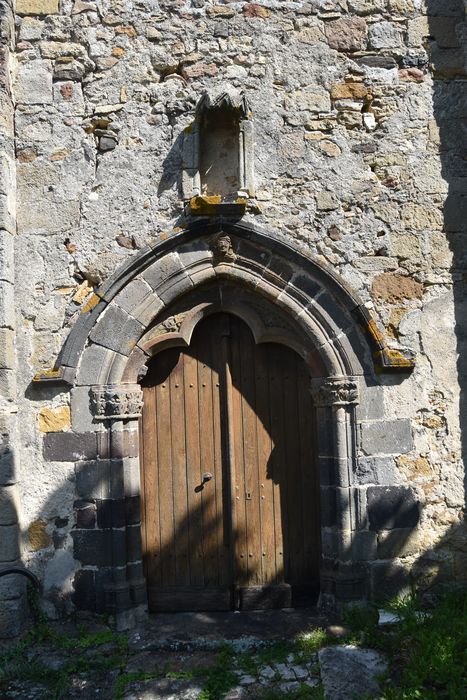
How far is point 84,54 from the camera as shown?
13.4 feet

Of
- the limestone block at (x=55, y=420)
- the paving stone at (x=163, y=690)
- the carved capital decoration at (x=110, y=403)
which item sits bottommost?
the paving stone at (x=163, y=690)

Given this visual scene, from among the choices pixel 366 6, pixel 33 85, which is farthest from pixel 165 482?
pixel 366 6

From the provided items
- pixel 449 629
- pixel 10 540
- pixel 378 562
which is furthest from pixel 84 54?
pixel 449 629

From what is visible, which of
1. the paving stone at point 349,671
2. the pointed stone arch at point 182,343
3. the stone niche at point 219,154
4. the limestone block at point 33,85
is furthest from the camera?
the limestone block at point 33,85

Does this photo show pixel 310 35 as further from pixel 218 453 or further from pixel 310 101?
pixel 218 453

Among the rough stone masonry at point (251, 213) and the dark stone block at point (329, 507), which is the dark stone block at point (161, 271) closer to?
the rough stone masonry at point (251, 213)

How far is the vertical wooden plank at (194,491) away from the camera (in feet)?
13.5

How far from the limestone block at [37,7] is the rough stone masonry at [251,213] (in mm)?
16

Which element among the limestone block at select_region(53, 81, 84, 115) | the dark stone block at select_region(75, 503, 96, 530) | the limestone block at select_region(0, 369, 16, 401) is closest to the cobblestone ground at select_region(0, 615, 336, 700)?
the dark stone block at select_region(75, 503, 96, 530)

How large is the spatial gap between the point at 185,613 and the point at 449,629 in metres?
1.75

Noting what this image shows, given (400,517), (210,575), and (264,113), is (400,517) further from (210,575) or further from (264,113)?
(264,113)

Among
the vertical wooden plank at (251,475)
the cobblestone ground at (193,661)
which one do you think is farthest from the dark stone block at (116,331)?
the cobblestone ground at (193,661)

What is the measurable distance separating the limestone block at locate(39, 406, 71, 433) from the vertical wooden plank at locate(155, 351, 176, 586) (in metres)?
0.64

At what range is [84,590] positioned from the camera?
12.5 ft
